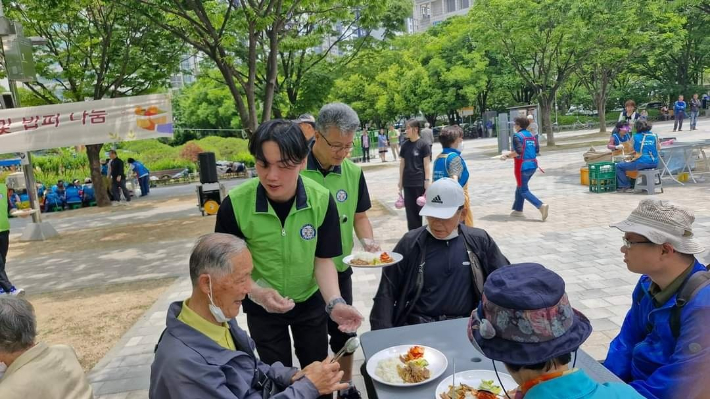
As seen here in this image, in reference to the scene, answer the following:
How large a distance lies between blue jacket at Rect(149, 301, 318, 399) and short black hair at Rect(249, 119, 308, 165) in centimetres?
78

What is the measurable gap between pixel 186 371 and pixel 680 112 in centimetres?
2506

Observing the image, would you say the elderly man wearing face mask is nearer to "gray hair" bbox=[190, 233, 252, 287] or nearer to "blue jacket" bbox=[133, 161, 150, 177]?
Result: "gray hair" bbox=[190, 233, 252, 287]

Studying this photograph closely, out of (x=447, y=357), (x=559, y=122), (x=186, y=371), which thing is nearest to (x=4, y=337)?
(x=186, y=371)

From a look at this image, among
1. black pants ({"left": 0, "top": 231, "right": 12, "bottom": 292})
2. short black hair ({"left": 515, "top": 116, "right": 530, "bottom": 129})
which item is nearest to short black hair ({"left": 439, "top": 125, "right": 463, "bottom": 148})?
short black hair ({"left": 515, "top": 116, "right": 530, "bottom": 129})

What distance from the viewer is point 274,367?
2.31 meters

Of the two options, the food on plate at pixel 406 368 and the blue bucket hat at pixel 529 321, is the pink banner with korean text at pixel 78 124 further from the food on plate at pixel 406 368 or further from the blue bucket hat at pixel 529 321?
the blue bucket hat at pixel 529 321

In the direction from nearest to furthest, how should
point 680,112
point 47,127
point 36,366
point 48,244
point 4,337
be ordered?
point 36,366
point 4,337
point 47,127
point 48,244
point 680,112

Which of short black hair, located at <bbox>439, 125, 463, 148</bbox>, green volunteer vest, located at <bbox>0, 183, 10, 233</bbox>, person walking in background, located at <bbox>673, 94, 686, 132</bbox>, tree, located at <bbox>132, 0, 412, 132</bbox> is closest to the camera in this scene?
green volunteer vest, located at <bbox>0, 183, 10, 233</bbox>

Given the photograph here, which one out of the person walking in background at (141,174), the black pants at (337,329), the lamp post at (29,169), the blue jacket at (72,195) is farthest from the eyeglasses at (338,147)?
the person walking in background at (141,174)

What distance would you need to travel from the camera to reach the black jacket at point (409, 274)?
2.92 meters

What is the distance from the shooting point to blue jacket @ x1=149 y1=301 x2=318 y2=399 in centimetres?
172

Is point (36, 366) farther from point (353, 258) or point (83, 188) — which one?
point (83, 188)

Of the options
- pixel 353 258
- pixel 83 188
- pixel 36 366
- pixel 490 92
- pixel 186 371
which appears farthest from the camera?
pixel 490 92

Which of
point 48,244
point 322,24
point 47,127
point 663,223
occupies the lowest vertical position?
point 48,244
